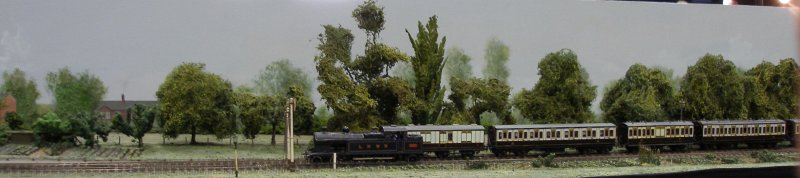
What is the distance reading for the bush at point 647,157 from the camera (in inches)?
524

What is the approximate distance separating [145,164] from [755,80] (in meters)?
11.9

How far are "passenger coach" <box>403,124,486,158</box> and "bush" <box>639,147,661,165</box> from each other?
10.3 feet

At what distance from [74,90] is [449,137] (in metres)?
6.02

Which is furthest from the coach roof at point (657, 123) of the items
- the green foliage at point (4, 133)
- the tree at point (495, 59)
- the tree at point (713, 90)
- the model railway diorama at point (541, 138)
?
the green foliage at point (4, 133)

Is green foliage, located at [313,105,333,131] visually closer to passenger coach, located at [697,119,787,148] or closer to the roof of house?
the roof of house

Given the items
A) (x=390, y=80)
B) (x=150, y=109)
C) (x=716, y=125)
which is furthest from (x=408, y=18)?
(x=716, y=125)

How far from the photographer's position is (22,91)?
34.2 feet

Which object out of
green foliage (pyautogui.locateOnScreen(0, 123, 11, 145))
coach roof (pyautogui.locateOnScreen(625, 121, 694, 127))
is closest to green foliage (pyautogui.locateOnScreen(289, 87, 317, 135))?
green foliage (pyautogui.locateOnScreen(0, 123, 11, 145))

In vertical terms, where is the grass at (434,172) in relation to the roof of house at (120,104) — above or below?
below

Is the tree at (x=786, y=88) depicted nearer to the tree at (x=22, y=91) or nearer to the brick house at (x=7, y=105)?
the tree at (x=22, y=91)

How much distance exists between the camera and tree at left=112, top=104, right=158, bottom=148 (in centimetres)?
1109

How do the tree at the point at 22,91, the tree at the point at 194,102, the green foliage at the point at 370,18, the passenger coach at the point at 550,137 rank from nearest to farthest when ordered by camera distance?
1. the tree at the point at 22,91
2. the tree at the point at 194,102
3. the green foliage at the point at 370,18
4. the passenger coach at the point at 550,137

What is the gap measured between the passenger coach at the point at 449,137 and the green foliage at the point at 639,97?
9.93 ft

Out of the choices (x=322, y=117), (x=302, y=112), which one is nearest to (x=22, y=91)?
(x=302, y=112)
